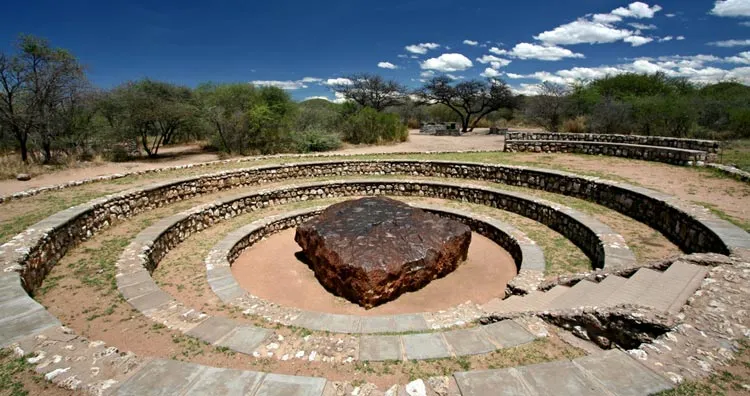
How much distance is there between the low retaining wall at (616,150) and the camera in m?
13.0

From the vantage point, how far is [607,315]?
142 inches

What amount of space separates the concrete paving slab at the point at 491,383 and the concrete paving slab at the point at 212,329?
288 cm

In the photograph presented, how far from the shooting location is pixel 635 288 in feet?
14.8

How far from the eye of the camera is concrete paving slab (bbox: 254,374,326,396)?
8.97 feet

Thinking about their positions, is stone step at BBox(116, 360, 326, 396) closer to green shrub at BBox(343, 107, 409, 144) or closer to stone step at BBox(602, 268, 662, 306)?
stone step at BBox(602, 268, 662, 306)

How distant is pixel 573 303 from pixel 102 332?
19.6 ft

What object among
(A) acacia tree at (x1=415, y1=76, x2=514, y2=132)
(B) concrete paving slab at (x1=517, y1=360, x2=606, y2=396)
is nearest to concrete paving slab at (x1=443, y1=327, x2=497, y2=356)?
(B) concrete paving slab at (x1=517, y1=360, x2=606, y2=396)

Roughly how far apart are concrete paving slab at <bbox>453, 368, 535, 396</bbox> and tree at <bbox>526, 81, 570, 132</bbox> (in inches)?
1197

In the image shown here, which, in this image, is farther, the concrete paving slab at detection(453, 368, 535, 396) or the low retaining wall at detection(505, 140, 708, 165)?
the low retaining wall at detection(505, 140, 708, 165)

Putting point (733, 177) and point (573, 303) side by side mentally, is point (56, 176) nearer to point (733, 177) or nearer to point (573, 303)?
point (573, 303)

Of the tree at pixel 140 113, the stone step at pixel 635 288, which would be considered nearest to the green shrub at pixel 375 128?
the tree at pixel 140 113

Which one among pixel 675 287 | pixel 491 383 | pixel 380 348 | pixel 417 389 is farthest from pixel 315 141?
pixel 491 383

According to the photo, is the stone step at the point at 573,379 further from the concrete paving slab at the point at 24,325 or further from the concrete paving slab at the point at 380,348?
the concrete paving slab at the point at 24,325

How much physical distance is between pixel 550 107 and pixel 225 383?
34629 mm
